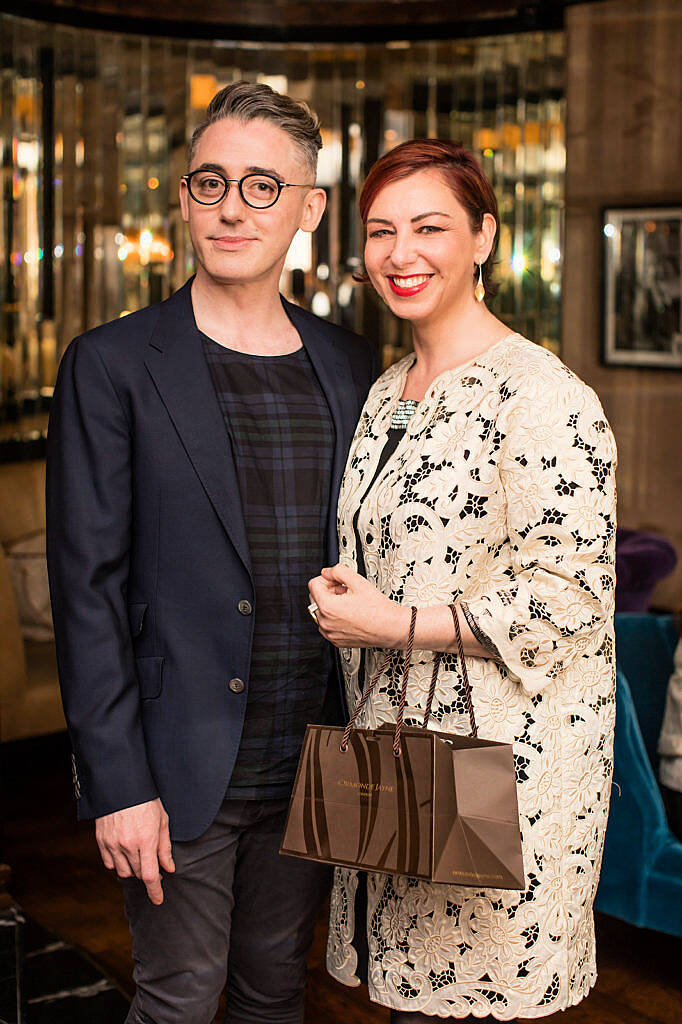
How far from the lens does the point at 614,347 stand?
17.3ft

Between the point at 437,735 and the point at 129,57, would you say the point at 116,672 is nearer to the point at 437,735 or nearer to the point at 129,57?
the point at 437,735

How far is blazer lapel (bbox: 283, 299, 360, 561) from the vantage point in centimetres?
204

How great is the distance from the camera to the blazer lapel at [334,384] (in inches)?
80.1

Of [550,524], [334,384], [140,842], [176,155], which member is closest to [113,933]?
[140,842]

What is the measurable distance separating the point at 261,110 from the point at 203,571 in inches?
30.2

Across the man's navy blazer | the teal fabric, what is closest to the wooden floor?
the teal fabric

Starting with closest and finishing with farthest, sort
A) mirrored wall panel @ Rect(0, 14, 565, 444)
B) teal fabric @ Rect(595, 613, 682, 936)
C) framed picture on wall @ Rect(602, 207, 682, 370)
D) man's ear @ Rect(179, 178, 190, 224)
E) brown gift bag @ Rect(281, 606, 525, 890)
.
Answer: brown gift bag @ Rect(281, 606, 525, 890) < man's ear @ Rect(179, 178, 190, 224) < teal fabric @ Rect(595, 613, 682, 936) < framed picture on wall @ Rect(602, 207, 682, 370) < mirrored wall panel @ Rect(0, 14, 565, 444)

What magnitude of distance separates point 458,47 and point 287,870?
551 cm

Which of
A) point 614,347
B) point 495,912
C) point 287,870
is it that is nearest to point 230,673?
point 287,870

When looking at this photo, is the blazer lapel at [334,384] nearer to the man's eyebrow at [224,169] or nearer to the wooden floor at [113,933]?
the man's eyebrow at [224,169]

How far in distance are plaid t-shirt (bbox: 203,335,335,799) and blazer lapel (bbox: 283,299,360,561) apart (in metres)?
0.02

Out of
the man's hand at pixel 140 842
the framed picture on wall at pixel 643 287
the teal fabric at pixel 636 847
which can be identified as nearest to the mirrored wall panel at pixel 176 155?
the framed picture on wall at pixel 643 287

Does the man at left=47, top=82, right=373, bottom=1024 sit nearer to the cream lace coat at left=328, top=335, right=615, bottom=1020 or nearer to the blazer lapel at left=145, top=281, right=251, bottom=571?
the blazer lapel at left=145, top=281, right=251, bottom=571

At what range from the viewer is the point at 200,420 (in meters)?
1.91
